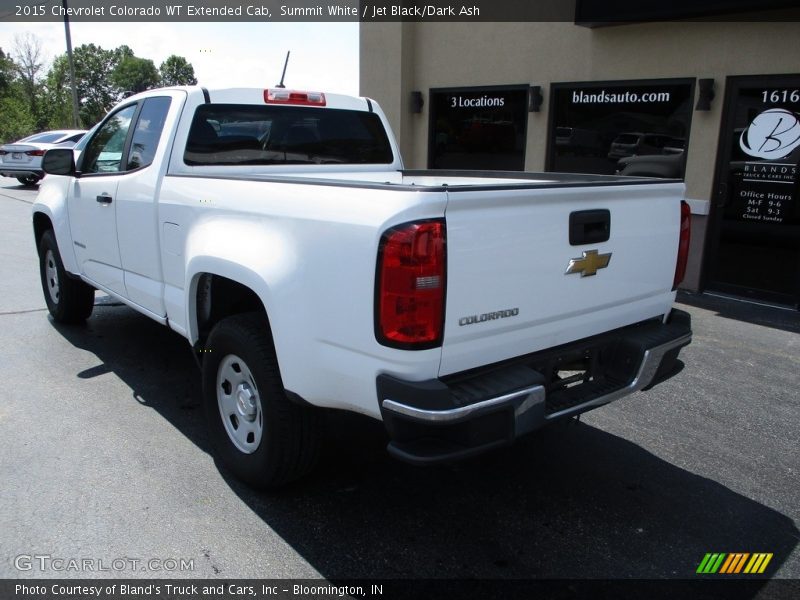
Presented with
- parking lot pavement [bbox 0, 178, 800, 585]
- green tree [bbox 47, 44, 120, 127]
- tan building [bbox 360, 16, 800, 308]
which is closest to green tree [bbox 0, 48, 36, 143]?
green tree [bbox 47, 44, 120, 127]

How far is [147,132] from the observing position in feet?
14.4

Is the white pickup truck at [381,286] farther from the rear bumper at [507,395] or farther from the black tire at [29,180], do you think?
the black tire at [29,180]

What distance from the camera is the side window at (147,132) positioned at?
4242mm

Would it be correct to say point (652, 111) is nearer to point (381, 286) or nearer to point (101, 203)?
point (101, 203)

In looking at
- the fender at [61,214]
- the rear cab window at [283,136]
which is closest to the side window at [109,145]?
the fender at [61,214]

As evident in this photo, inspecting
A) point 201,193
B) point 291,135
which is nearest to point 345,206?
point 201,193

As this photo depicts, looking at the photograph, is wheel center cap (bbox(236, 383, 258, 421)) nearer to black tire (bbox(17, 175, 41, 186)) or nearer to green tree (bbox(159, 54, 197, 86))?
black tire (bbox(17, 175, 41, 186))

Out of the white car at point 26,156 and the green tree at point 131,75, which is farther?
the green tree at point 131,75

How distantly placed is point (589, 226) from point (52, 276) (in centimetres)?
503

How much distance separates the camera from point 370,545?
9.71 feet

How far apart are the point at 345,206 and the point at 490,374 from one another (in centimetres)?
89

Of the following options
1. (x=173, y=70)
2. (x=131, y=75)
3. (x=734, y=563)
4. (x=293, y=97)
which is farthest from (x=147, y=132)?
(x=173, y=70)

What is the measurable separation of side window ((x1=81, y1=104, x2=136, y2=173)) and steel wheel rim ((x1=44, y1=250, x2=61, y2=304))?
1184 millimetres

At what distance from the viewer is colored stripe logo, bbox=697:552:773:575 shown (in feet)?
9.32
